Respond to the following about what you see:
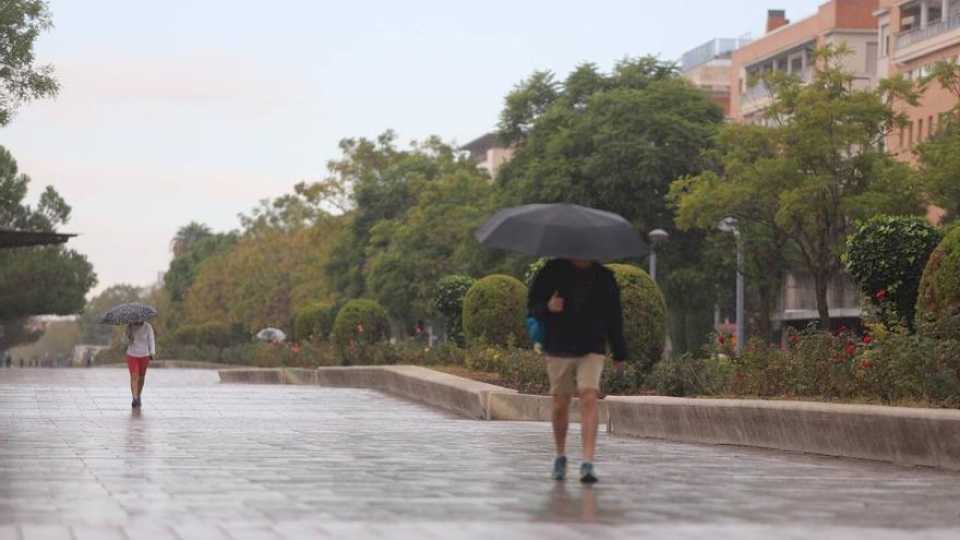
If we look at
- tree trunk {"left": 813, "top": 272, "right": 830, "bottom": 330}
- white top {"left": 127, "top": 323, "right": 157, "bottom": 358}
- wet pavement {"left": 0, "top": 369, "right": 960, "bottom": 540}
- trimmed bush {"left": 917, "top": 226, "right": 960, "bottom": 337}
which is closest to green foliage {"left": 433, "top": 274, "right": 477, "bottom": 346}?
white top {"left": 127, "top": 323, "right": 157, "bottom": 358}

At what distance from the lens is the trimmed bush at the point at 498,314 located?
33.8 m

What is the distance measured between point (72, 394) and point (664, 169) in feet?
116

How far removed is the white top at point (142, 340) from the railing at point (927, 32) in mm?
53848

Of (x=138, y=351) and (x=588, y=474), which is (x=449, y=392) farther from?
(x=588, y=474)

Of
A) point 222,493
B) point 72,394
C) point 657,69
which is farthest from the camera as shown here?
point 657,69

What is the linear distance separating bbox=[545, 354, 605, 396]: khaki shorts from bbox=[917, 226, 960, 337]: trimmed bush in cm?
582

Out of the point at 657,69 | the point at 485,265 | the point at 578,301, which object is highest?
the point at 657,69

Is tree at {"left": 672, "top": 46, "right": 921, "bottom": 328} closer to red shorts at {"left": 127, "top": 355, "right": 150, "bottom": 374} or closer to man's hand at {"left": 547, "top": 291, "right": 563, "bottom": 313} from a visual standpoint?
red shorts at {"left": 127, "top": 355, "right": 150, "bottom": 374}

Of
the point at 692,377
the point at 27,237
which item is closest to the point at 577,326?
the point at 692,377

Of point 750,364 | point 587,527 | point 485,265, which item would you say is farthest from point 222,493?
point 485,265

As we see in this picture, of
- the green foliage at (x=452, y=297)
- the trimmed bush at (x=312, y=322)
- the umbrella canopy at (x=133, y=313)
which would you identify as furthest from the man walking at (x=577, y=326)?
the trimmed bush at (x=312, y=322)

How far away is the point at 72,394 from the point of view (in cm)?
3200

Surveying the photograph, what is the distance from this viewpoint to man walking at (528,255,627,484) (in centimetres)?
1343

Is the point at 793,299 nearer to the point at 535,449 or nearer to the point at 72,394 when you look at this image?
the point at 72,394
